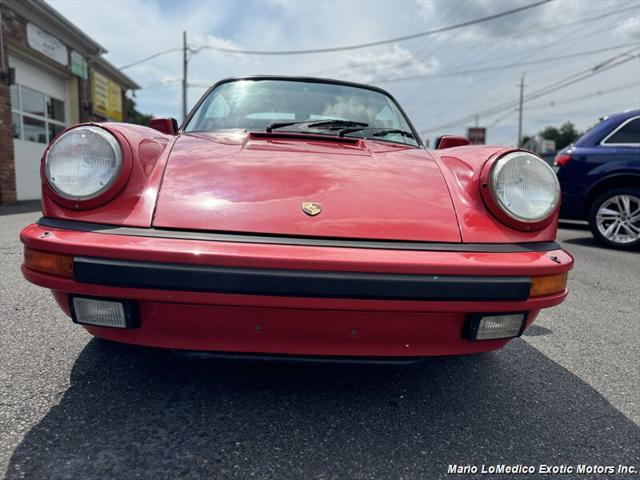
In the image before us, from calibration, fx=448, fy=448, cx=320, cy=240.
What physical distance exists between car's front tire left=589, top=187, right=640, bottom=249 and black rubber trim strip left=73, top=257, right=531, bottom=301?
16.1 feet

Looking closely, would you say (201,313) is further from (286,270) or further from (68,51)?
(68,51)

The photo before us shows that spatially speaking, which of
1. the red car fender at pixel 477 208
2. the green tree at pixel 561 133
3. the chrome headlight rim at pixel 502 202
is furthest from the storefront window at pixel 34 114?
the green tree at pixel 561 133

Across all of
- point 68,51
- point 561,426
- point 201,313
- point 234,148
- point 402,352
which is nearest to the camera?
point 201,313

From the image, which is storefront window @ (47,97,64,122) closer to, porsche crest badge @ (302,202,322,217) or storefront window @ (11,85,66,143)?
storefront window @ (11,85,66,143)

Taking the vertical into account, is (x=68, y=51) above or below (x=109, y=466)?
above

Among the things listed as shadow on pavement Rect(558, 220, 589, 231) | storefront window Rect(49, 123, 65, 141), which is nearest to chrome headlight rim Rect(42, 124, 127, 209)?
shadow on pavement Rect(558, 220, 589, 231)

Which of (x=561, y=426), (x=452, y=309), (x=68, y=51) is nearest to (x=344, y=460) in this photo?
(x=452, y=309)

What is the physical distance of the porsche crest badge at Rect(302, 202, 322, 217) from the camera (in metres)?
1.47

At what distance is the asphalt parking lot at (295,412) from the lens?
1.28 meters

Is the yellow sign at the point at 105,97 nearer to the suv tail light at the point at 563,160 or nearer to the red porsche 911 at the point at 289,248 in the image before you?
the suv tail light at the point at 563,160

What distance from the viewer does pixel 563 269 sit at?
1.47m

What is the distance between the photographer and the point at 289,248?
133 centimetres

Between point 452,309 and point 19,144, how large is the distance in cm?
1062

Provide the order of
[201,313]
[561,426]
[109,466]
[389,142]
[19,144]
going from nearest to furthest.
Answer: [109,466] → [201,313] → [561,426] → [389,142] → [19,144]
